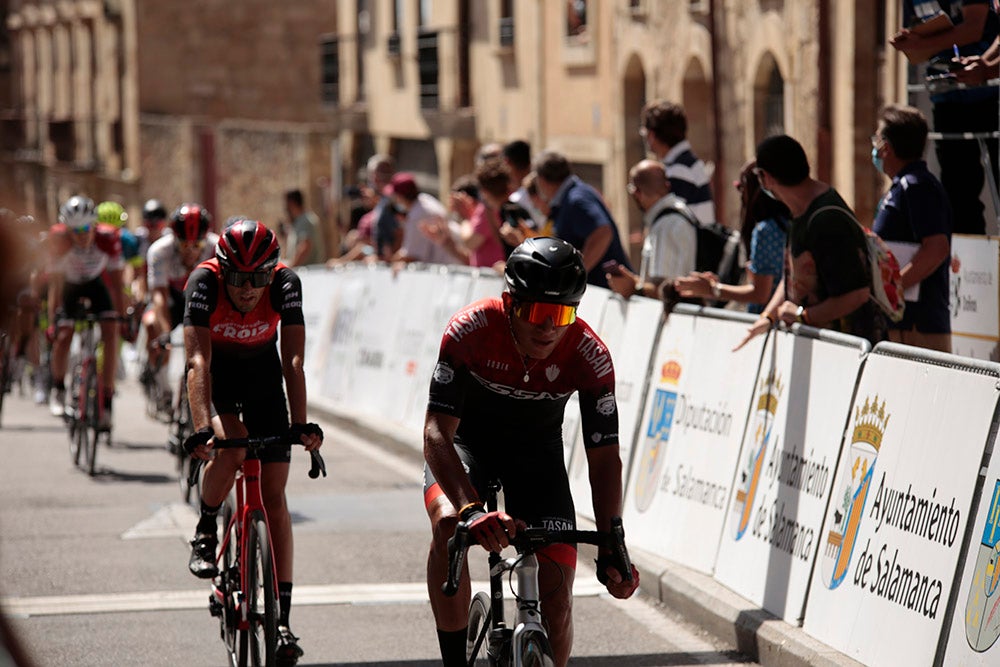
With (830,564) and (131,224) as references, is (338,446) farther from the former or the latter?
(131,224)

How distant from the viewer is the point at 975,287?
9.42m

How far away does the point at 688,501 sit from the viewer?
8.90 m

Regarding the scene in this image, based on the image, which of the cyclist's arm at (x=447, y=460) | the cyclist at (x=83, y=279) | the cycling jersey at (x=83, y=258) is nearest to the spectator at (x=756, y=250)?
the cyclist's arm at (x=447, y=460)

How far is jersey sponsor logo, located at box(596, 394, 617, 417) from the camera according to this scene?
5508mm

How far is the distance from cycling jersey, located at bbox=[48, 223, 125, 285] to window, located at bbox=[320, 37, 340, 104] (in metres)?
23.3

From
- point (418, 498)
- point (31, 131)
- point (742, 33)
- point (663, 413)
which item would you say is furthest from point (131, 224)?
point (663, 413)

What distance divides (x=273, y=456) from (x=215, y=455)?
0.29 metres

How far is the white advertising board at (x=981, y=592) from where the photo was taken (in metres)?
5.72

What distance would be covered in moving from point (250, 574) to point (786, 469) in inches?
101

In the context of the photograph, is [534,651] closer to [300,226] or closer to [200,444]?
[200,444]

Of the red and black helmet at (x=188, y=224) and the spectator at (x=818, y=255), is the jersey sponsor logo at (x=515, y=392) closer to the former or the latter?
the spectator at (x=818, y=255)

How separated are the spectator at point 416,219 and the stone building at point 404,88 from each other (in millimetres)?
3637

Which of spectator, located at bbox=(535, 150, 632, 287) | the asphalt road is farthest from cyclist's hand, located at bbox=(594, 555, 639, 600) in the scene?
spectator, located at bbox=(535, 150, 632, 287)

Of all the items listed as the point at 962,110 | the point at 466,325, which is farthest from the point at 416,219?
the point at 466,325
